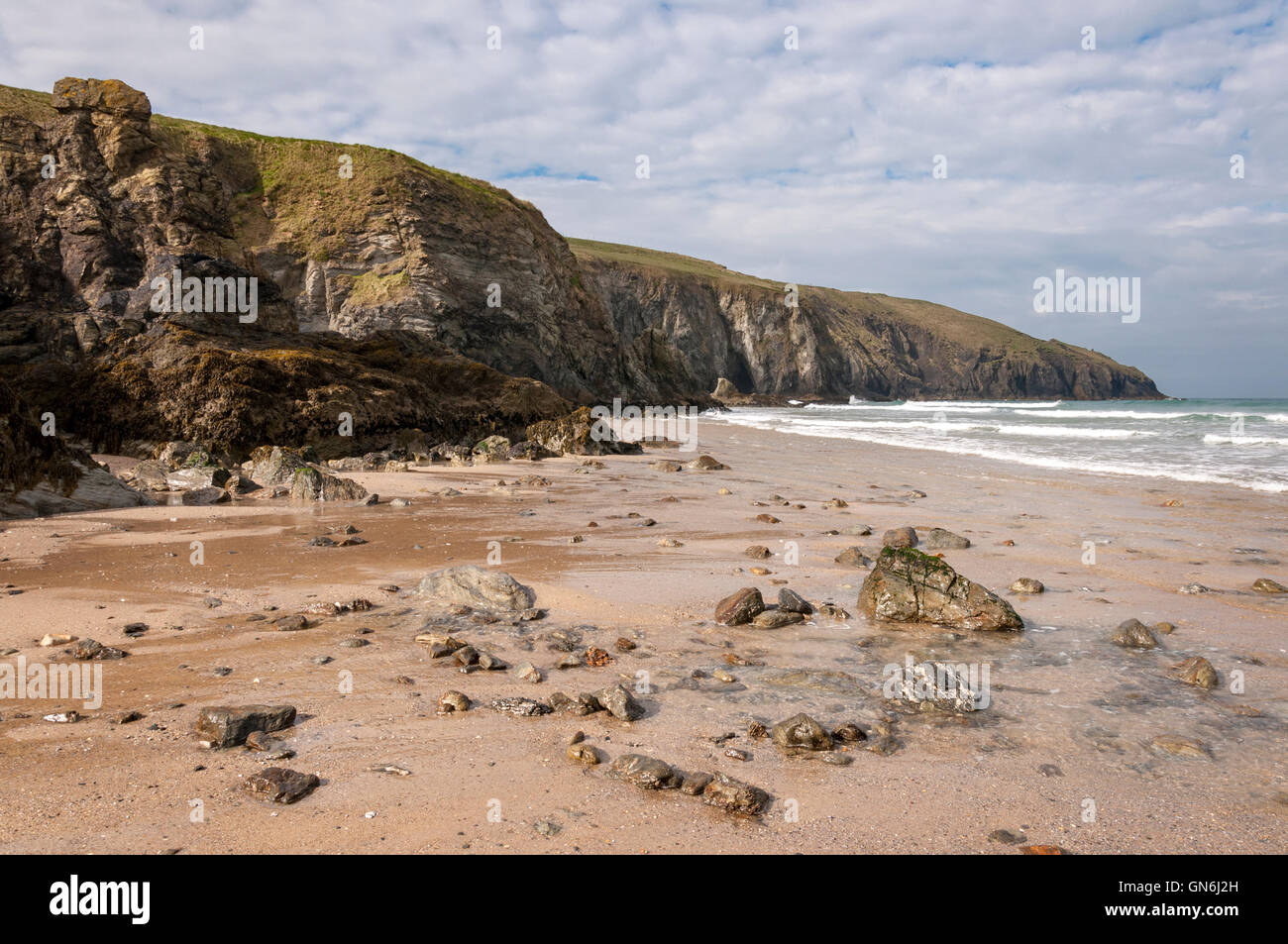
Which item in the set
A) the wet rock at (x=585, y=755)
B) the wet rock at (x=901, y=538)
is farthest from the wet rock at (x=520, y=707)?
the wet rock at (x=901, y=538)

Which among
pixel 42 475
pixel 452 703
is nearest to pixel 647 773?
pixel 452 703

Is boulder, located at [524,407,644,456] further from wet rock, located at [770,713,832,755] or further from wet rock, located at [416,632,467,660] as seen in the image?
wet rock, located at [770,713,832,755]

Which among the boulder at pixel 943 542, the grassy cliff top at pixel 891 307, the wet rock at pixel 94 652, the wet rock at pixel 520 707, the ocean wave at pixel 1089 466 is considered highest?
the grassy cliff top at pixel 891 307

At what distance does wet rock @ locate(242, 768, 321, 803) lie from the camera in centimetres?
289

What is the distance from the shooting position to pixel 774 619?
18.1 feet

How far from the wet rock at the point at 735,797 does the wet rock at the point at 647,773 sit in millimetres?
156

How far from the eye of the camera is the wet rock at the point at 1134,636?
5.11 metres

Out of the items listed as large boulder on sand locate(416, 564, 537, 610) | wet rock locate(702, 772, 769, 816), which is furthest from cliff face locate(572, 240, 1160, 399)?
wet rock locate(702, 772, 769, 816)

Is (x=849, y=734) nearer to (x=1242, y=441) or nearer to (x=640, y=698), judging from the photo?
(x=640, y=698)

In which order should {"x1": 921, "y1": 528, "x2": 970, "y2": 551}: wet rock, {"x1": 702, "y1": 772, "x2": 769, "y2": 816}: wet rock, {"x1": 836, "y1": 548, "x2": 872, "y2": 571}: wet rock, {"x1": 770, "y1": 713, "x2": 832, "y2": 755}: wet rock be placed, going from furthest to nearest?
1. {"x1": 921, "y1": 528, "x2": 970, "y2": 551}: wet rock
2. {"x1": 836, "y1": 548, "x2": 872, "y2": 571}: wet rock
3. {"x1": 770, "y1": 713, "x2": 832, "y2": 755}: wet rock
4. {"x1": 702, "y1": 772, "x2": 769, "y2": 816}: wet rock

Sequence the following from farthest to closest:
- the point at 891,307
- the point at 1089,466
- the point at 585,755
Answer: the point at 891,307, the point at 1089,466, the point at 585,755

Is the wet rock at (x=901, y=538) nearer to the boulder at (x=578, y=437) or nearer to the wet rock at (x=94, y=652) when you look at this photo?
the wet rock at (x=94, y=652)

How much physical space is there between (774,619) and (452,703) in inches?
103

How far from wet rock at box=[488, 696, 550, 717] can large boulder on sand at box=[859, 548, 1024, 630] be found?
309cm
